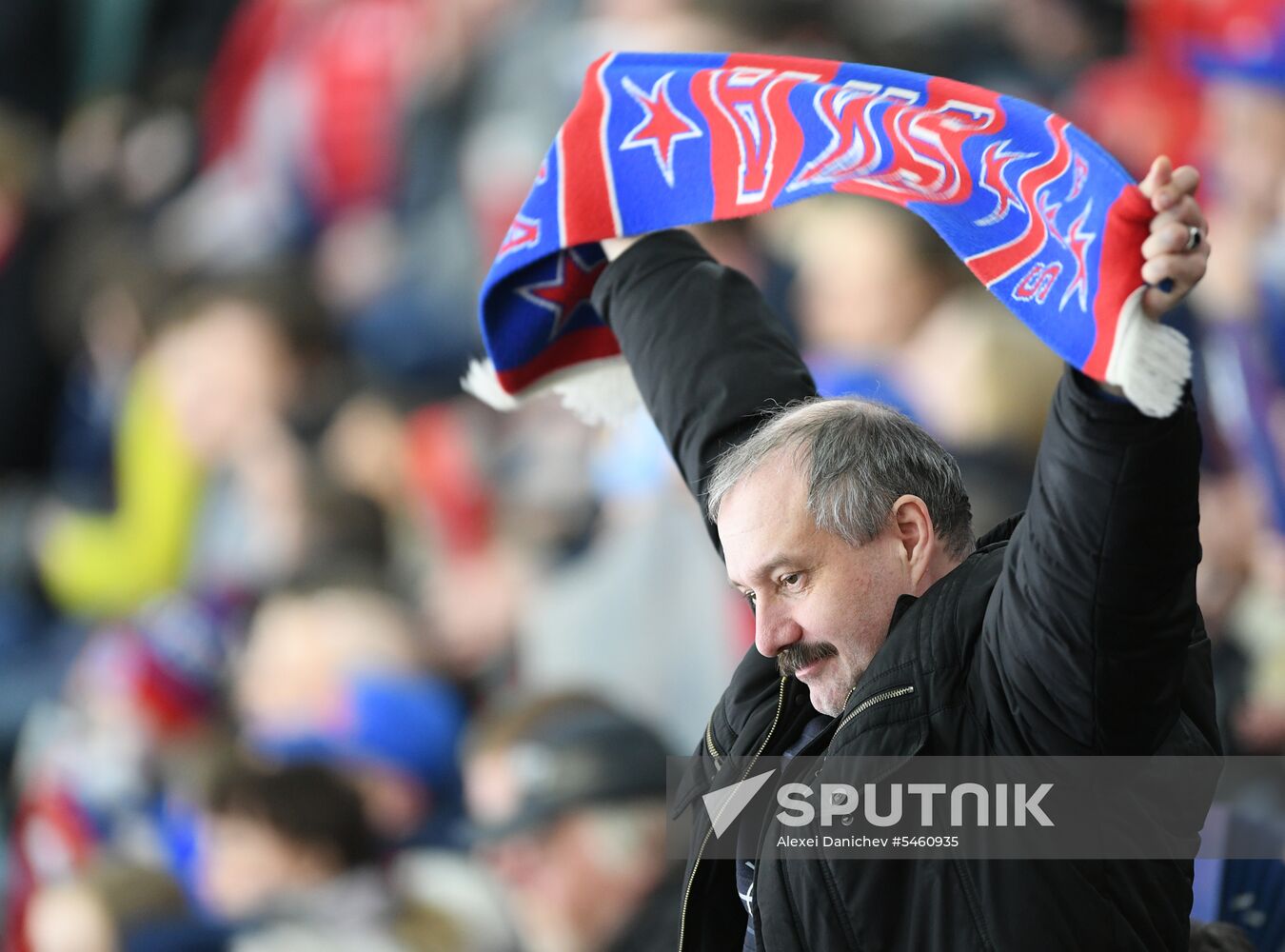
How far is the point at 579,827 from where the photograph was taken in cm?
260

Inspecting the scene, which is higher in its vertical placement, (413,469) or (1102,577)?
(413,469)

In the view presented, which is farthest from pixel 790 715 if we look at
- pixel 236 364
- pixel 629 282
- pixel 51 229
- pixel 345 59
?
pixel 51 229

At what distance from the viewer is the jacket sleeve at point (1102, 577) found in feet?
3.67

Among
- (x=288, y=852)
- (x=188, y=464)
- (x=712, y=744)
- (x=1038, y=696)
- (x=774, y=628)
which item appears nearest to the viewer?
(x=1038, y=696)

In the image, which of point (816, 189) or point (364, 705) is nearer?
point (816, 189)

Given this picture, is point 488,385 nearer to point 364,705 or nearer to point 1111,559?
point 1111,559

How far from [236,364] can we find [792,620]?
A: 362 cm

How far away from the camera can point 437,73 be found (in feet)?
16.6

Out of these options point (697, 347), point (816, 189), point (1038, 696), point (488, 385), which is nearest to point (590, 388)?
point (488, 385)

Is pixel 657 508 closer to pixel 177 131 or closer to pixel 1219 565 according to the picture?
pixel 1219 565

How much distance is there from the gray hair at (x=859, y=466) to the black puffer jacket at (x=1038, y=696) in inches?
2.0

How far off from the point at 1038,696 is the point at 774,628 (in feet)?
0.72

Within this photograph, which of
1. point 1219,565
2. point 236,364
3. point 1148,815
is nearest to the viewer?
point 1148,815

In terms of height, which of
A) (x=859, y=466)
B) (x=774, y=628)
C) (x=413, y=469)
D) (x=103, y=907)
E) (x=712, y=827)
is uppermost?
(x=413, y=469)
